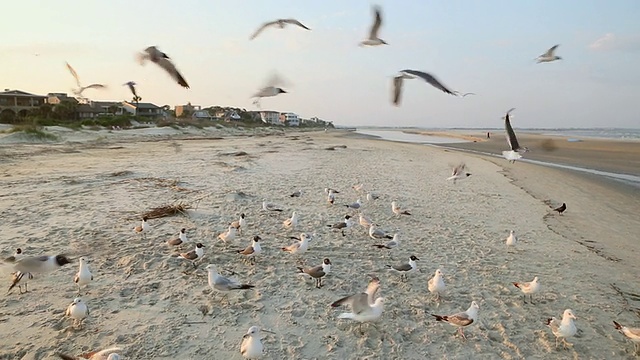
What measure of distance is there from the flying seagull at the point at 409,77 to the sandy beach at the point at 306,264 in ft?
8.76

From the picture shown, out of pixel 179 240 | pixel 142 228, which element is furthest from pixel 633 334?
pixel 142 228

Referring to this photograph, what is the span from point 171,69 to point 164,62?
0.54 feet

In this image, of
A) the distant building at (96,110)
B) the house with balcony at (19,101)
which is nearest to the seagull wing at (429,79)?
the distant building at (96,110)

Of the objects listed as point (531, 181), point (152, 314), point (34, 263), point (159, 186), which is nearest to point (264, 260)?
point (152, 314)

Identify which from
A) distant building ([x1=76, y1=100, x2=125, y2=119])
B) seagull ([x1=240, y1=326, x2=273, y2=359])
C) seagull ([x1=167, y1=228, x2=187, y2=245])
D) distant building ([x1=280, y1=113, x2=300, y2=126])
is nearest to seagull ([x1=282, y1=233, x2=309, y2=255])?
seagull ([x1=167, y1=228, x2=187, y2=245])

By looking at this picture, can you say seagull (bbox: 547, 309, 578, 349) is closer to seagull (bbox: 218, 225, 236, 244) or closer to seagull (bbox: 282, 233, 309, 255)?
seagull (bbox: 282, 233, 309, 255)

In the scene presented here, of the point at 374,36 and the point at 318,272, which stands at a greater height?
the point at 374,36

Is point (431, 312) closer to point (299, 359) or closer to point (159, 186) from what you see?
point (299, 359)

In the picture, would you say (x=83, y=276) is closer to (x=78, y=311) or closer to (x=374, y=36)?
(x=78, y=311)

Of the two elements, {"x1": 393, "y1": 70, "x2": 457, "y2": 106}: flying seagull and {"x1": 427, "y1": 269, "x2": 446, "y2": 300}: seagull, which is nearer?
{"x1": 427, "y1": 269, "x2": 446, "y2": 300}: seagull

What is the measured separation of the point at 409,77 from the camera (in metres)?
6.54

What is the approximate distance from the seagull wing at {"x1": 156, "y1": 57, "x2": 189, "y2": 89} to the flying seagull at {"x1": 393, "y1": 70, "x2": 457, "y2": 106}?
3356 millimetres

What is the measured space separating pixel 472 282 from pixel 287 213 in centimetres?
459

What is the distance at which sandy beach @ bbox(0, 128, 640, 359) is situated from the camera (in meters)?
4.17
